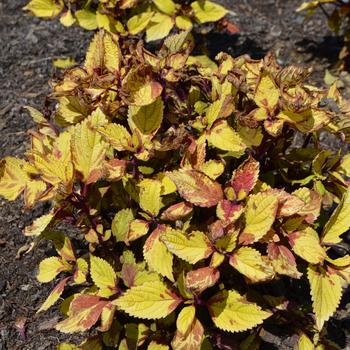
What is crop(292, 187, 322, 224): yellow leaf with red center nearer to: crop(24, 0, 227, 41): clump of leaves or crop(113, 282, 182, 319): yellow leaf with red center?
crop(113, 282, 182, 319): yellow leaf with red center

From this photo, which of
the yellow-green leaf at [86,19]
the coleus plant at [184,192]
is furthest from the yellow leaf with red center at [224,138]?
the yellow-green leaf at [86,19]

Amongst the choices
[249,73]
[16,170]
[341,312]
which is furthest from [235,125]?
[341,312]

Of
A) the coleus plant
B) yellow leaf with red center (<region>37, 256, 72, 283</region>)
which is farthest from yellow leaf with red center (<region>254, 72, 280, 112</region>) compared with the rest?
yellow leaf with red center (<region>37, 256, 72, 283</region>)

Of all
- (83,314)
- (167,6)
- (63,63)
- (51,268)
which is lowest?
(63,63)

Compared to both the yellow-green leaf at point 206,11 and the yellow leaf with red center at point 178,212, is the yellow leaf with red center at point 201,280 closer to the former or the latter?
the yellow leaf with red center at point 178,212

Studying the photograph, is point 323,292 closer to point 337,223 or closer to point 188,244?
point 337,223

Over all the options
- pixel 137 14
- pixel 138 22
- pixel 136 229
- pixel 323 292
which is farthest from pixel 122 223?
pixel 137 14
